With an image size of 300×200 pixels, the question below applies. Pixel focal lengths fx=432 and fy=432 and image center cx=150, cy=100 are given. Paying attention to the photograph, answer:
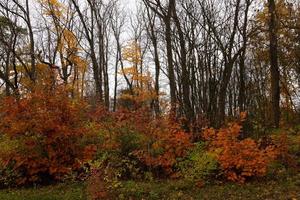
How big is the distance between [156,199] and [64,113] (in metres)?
4.01

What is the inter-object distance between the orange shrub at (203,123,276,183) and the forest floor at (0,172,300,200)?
0.97ft

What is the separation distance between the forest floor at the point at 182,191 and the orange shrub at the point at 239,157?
0.97 feet

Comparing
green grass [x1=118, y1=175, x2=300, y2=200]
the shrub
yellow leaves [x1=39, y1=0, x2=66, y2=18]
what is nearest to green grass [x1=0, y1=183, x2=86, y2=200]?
green grass [x1=118, y1=175, x2=300, y2=200]

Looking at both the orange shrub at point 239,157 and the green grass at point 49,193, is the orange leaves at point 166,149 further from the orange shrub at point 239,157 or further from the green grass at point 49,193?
the green grass at point 49,193

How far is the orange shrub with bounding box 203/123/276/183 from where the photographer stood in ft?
36.4

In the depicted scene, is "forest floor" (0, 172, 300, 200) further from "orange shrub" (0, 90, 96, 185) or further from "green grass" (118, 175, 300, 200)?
"orange shrub" (0, 90, 96, 185)

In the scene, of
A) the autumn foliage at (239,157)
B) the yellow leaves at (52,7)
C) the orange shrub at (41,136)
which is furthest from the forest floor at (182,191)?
the yellow leaves at (52,7)

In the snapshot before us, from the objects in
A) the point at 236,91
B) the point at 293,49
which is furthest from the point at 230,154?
the point at 236,91

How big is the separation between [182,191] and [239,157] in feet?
5.84

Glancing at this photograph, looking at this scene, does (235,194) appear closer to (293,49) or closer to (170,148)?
(170,148)

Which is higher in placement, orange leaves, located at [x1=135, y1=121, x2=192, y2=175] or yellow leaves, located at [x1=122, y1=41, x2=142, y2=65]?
yellow leaves, located at [x1=122, y1=41, x2=142, y2=65]

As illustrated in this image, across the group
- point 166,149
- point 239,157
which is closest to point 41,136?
point 166,149

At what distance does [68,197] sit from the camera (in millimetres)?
10281

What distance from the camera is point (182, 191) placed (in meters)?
10.5
